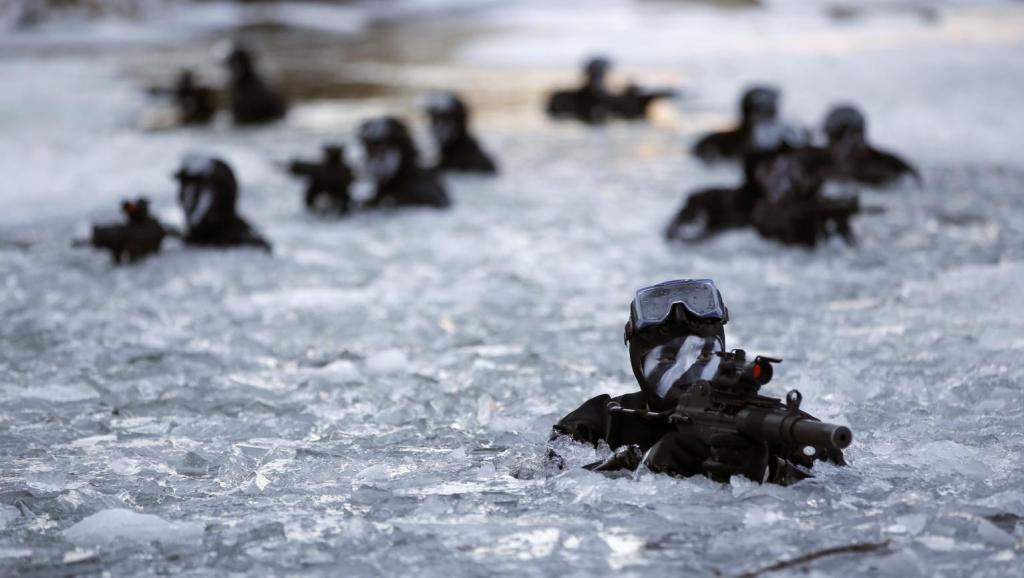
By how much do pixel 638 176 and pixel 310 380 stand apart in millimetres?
8740

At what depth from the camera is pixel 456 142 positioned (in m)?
15.6

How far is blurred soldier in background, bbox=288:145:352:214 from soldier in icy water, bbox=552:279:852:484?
7.81 metres

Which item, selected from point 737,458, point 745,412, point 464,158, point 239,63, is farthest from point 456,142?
point 745,412

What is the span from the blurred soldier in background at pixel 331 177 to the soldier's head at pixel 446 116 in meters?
2.19

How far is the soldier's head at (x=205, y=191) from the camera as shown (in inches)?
428

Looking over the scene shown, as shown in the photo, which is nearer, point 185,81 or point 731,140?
point 731,140

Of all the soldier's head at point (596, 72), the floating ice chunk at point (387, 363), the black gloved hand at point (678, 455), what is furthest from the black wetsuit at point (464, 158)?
the black gloved hand at point (678, 455)

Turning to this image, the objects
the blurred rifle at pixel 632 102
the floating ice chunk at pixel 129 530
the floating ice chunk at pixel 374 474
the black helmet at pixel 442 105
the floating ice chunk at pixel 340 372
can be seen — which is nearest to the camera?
the floating ice chunk at pixel 129 530

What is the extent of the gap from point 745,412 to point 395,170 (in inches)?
350

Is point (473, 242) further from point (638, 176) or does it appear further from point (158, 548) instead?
point (158, 548)

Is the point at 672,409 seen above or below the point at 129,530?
above

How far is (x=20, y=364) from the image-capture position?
26.1 feet

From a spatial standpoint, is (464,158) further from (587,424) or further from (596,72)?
(587,424)

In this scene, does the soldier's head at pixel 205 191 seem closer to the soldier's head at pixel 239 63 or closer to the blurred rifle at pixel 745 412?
the blurred rifle at pixel 745 412
